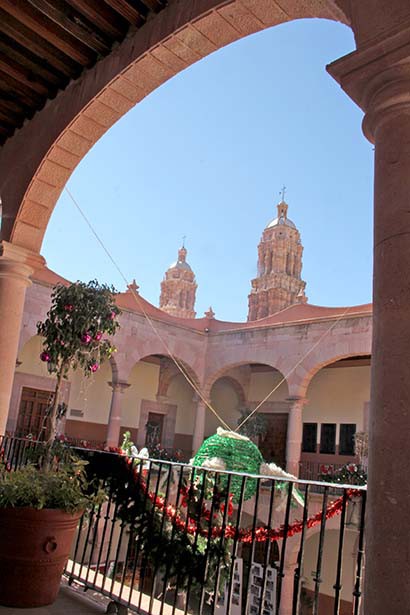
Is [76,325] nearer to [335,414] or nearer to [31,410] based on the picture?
[31,410]

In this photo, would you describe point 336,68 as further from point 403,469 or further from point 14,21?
point 14,21

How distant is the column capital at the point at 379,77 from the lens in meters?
1.92

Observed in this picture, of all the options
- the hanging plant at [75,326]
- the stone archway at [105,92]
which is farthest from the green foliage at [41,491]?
the stone archway at [105,92]

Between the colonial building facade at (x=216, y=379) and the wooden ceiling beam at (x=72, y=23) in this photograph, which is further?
the colonial building facade at (x=216, y=379)

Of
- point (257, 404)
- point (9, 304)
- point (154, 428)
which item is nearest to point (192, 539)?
point (9, 304)

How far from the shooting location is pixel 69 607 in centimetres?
279

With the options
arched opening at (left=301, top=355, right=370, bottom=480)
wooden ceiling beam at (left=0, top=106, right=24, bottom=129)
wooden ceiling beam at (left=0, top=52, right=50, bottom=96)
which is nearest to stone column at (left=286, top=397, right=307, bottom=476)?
arched opening at (left=301, top=355, right=370, bottom=480)

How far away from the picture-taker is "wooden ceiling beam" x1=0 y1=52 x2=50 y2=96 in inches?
180

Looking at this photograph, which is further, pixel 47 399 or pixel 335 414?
pixel 335 414

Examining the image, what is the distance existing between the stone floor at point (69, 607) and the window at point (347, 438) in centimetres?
1308

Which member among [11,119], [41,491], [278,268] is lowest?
[41,491]

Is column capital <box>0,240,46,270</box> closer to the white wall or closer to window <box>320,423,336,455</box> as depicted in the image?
the white wall

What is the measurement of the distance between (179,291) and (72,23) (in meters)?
34.3

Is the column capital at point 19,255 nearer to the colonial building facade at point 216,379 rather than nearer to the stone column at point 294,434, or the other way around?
the colonial building facade at point 216,379
